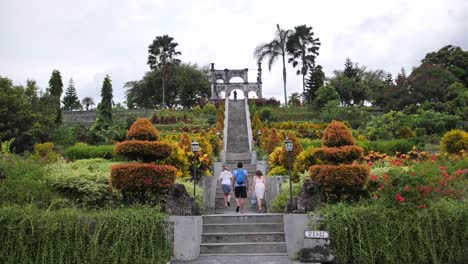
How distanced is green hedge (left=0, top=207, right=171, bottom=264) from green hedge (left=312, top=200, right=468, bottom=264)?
3785 millimetres

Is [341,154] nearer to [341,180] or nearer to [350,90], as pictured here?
[341,180]

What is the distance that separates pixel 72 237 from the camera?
33.2 ft

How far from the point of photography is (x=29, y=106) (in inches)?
1422

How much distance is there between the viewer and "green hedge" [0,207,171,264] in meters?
9.98

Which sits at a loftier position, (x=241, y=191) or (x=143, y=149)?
(x=143, y=149)

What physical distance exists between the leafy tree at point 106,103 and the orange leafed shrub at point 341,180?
29381 mm

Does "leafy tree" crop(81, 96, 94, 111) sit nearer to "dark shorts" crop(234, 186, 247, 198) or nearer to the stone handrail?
the stone handrail

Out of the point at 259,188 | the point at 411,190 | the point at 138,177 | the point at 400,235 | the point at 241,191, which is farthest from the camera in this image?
the point at 259,188

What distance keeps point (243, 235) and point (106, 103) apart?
Result: 111 ft

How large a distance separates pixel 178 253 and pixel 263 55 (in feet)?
145

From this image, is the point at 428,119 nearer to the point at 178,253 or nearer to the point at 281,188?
the point at 281,188

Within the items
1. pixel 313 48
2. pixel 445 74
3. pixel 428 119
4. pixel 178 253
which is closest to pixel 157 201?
pixel 178 253

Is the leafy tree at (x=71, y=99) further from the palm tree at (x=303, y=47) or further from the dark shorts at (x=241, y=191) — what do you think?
the dark shorts at (x=241, y=191)

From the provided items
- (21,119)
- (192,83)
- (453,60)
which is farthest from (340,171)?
(192,83)
